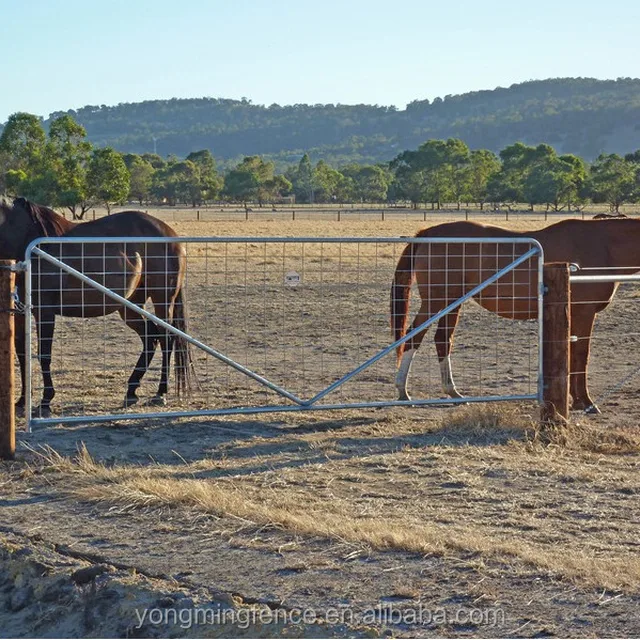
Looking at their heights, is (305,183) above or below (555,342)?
above

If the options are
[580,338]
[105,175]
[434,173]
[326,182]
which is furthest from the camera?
[326,182]

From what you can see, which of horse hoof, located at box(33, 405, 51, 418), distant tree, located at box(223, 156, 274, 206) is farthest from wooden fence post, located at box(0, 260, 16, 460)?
distant tree, located at box(223, 156, 274, 206)

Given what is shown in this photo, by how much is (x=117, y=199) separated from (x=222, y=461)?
5026 cm

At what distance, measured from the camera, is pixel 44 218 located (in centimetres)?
959

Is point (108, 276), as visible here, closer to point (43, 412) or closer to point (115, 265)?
point (115, 265)

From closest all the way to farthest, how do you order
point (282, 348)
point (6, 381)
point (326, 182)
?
point (6, 381), point (282, 348), point (326, 182)

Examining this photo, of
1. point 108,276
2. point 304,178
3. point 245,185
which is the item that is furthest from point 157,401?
point 304,178

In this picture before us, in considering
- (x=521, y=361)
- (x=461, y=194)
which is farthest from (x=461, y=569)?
(x=461, y=194)

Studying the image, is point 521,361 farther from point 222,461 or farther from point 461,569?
Answer: point 461,569

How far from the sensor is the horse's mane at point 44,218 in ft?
31.1

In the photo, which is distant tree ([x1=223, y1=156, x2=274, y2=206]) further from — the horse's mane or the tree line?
the horse's mane

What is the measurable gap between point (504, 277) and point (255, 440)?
10.4 feet

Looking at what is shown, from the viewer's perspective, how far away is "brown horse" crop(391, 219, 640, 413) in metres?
9.64

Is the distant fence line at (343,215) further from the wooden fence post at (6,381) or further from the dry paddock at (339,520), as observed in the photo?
the wooden fence post at (6,381)
